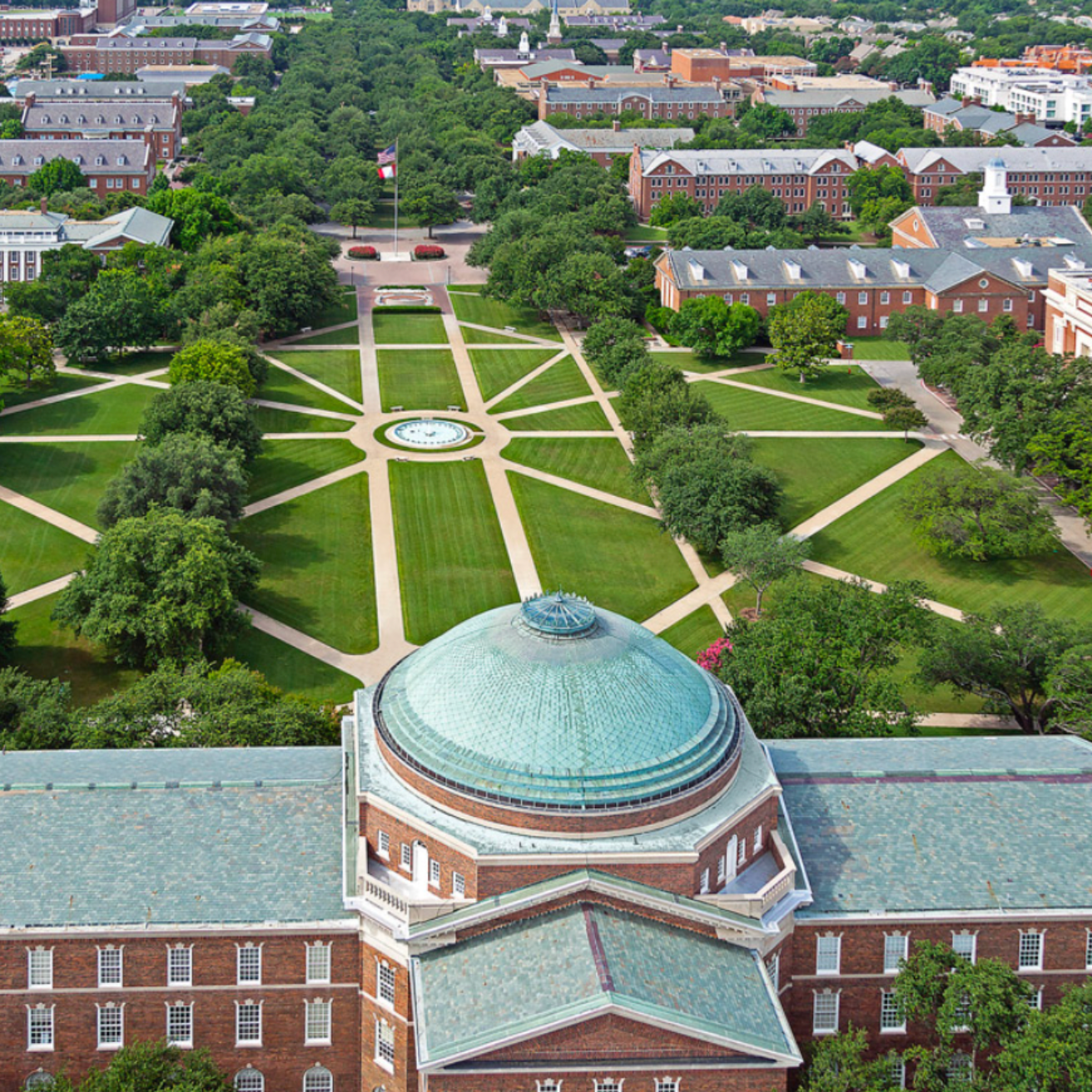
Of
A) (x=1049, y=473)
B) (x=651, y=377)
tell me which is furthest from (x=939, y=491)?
(x=651, y=377)

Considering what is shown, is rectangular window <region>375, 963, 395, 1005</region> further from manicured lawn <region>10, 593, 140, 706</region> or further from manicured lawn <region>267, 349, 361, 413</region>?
manicured lawn <region>267, 349, 361, 413</region>

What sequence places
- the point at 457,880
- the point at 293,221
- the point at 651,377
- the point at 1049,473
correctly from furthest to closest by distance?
the point at 293,221, the point at 651,377, the point at 1049,473, the point at 457,880

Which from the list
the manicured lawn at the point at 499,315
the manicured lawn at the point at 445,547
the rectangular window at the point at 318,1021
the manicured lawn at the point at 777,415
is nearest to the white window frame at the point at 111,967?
the rectangular window at the point at 318,1021

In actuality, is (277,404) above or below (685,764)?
below

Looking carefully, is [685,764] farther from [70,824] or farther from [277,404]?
[277,404]

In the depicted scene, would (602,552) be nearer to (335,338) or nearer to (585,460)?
(585,460)

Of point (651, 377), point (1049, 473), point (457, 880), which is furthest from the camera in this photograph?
point (651, 377)
